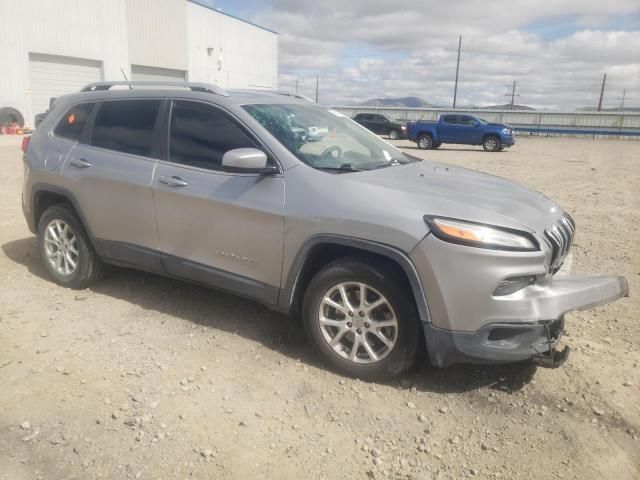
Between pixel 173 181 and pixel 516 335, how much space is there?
2.53 meters

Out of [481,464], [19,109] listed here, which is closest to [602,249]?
[481,464]

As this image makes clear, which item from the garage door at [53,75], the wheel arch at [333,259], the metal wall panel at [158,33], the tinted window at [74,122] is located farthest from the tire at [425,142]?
the wheel arch at [333,259]

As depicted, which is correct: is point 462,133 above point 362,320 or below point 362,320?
above

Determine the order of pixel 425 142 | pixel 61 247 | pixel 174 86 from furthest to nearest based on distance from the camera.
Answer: pixel 425 142
pixel 61 247
pixel 174 86

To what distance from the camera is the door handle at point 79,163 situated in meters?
4.31

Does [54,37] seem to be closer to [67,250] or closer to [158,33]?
[158,33]

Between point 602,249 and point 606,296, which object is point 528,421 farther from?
point 602,249

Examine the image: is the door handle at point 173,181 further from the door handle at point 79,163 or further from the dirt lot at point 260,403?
the dirt lot at point 260,403

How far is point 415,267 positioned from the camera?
292 centimetres

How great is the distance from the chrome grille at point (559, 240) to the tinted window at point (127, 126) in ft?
9.57

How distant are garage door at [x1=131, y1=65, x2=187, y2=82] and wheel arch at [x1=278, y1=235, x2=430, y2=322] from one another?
27.9 metres

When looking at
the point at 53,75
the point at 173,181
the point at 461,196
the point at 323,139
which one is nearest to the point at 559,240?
the point at 461,196

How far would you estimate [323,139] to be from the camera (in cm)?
382


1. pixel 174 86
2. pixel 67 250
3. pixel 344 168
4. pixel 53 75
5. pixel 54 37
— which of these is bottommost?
pixel 67 250
